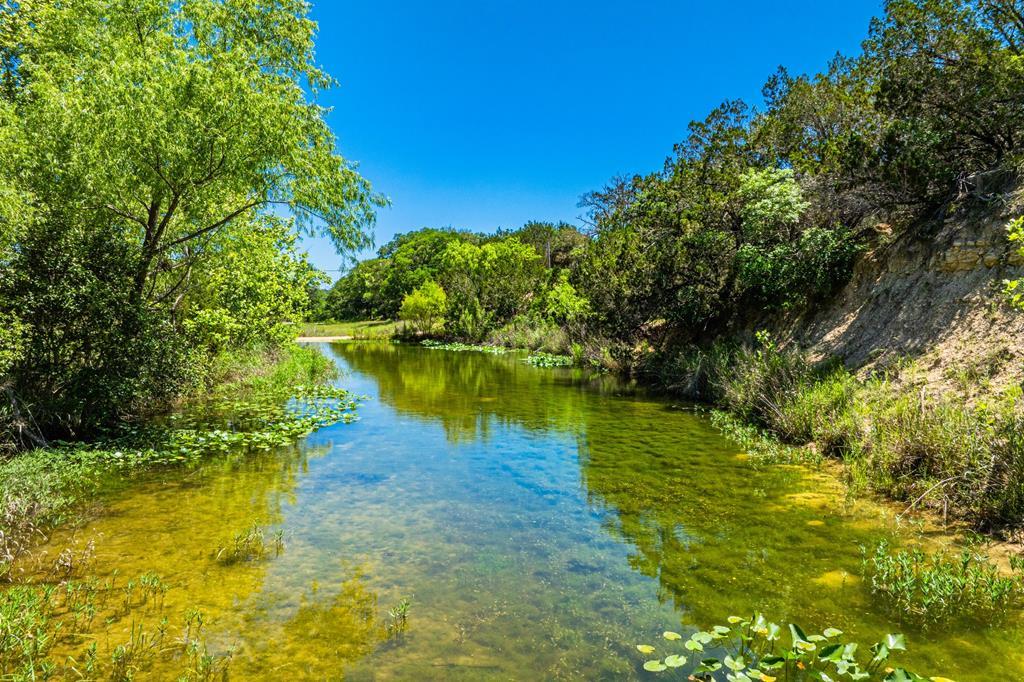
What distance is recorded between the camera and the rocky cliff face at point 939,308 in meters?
10.4

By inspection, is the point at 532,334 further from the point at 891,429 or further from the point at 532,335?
the point at 891,429

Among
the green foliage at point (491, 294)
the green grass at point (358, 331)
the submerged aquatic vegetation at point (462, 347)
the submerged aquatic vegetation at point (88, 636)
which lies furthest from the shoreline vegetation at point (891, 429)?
the green grass at point (358, 331)

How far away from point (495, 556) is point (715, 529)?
3.34m

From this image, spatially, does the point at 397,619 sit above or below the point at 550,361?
below

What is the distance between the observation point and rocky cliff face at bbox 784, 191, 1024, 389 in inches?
410

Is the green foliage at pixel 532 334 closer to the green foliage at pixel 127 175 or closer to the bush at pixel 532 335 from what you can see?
the bush at pixel 532 335

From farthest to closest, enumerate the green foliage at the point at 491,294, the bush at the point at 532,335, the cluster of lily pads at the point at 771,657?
the green foliage at the point at 491,294 → the bush at the point at 532,335 → the cluster of lily pads at the point at 771,657

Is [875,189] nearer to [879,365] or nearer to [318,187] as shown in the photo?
[879,365]

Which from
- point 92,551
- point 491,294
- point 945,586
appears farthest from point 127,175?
point 491,294

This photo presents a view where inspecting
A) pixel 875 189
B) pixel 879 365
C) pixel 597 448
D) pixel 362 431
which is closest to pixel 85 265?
pixel 362 431

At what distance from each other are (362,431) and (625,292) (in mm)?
14669

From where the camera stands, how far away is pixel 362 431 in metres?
15.0

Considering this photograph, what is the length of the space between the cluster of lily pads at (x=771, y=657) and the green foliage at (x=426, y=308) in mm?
52859

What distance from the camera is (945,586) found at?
558 centimetres
